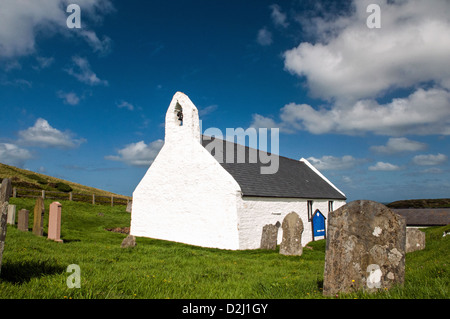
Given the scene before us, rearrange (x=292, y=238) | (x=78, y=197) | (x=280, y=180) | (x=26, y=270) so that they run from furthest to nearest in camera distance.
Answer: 1. (x=78, y=197)
2. (x=280, y=180)
3. (x=292, y=238)
4. (x=26, y=270)

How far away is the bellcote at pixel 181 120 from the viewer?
17906 mm

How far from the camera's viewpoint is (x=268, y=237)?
635 inches

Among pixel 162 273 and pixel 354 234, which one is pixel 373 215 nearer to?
pixel 354 234

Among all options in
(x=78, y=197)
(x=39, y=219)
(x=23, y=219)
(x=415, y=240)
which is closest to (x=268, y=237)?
(x=415, y=240)

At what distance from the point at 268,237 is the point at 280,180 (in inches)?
238

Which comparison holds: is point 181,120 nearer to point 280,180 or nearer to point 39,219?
point 280,180

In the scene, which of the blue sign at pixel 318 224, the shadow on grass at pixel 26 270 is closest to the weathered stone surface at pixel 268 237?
the blue sign at pixel 318 224

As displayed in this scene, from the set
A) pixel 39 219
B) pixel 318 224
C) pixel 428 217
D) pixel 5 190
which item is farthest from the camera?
pixel 428 217

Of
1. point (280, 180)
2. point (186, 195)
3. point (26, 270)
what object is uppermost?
point (280, 180)

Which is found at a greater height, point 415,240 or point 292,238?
point 415,240
